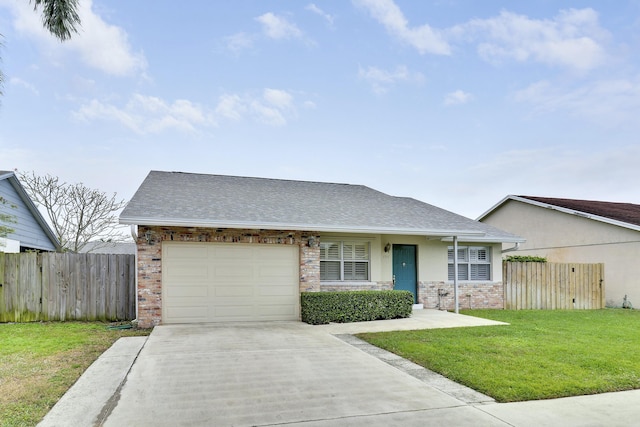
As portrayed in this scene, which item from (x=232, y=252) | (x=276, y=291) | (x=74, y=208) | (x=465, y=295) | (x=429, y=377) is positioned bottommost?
(x=465, y=295)

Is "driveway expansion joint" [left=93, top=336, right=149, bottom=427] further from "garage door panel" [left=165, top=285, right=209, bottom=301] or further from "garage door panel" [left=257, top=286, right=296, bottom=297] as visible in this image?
"garage door panel" [left=257, top=286, right=296, bottom=297]

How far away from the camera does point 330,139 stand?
1616 cm

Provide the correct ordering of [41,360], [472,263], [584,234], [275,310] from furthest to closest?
1. [584,234]
2. [472,263]
3. [275,310]
4. [41,360]

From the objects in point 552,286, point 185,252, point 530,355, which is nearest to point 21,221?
point 185,252

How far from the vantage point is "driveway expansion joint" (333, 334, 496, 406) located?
194 inches

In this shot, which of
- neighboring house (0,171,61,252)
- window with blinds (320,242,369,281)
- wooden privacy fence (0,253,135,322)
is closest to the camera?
wooden privacy fence (0,253,135,322)

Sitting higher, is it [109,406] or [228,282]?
[228,282]

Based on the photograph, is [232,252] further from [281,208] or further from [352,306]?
[352,306]

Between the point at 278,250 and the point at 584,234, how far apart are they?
45.4 ft

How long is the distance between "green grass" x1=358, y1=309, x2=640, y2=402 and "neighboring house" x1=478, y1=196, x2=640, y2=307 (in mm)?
6818

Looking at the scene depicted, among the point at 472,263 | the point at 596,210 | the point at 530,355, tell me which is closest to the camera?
the point at 530,355

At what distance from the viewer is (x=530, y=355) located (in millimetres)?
6973

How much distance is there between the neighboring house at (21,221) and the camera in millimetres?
14455

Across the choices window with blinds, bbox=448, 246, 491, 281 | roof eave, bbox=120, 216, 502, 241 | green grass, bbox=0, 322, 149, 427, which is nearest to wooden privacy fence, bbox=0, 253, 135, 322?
green grass, bbox=0, 322, 149, 427
